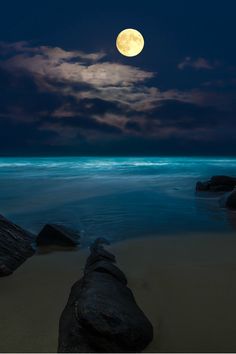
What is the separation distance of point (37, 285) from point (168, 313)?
2046 mm

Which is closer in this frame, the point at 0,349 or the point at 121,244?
the point at 0,349

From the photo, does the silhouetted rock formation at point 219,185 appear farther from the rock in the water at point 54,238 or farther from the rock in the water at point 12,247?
the rock in the water at point 12,247

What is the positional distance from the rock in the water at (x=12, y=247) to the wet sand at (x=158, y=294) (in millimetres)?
155

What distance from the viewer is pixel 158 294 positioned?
3.96 metres

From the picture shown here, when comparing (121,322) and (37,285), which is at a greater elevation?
(121,322)

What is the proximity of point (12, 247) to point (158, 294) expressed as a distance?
2951 millimetres

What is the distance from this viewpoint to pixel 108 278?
3648 mm

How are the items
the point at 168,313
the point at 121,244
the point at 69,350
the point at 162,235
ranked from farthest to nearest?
the point at 162,235
the point at 121,244
the point at 168,313
the point at 69,350

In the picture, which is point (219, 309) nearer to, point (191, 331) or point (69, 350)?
point (191, 331)

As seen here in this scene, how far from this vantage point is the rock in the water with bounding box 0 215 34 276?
468cm

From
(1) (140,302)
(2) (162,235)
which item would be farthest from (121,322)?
(2) (162,235)

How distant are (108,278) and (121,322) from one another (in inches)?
38.9

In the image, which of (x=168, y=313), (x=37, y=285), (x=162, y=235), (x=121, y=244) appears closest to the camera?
(x=168, y=313)

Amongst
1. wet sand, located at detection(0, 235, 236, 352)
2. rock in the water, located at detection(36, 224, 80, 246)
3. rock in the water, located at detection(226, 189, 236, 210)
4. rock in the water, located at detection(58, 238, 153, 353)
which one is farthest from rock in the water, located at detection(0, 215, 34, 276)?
rock in the water, located at detection(226, 189, 236, 210)
